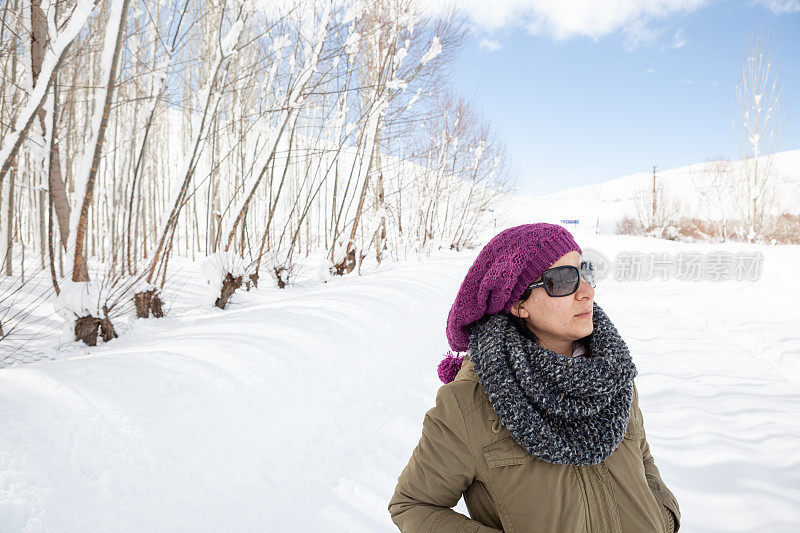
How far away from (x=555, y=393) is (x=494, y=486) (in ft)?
0.90

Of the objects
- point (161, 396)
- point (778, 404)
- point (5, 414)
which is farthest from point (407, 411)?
point (778, 404)

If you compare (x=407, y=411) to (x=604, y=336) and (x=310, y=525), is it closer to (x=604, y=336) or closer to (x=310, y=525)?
(x=310, y=525)

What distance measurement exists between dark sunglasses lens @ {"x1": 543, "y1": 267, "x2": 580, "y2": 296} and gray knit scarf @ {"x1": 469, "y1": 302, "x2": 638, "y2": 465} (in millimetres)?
162

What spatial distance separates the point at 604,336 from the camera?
3.87 feet

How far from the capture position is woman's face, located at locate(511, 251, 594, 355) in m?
1.16

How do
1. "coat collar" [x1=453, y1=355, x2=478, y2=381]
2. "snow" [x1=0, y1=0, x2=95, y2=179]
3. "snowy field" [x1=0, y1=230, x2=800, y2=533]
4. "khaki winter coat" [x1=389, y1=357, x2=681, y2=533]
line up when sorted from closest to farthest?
"khaki winter coat" [x1=389, y1=357, x2=681, y2=533], "coat collar" [x1=453, y1=355, x2=478, y2=381], "snowy field" [x1=0, y1=230, x2=800, y2=533], "snow" [x1=0, y1=0, x2=95, y2=179]

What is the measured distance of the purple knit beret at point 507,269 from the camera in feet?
3.71

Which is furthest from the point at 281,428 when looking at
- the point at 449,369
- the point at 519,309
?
the point at 519,309

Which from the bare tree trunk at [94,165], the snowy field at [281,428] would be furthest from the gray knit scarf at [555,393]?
the bare tree trunk at [94,165]

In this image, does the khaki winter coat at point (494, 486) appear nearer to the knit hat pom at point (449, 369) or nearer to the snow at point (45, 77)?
the knit hat pom at point (449, 369)

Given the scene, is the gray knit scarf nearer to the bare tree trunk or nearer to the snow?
the snow

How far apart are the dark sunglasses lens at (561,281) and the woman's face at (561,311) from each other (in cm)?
1

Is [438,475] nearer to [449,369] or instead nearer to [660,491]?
[449,369]

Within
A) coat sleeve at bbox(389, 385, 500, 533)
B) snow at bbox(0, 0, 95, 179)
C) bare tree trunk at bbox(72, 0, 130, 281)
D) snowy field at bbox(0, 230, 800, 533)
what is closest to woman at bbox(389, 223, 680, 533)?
coat sleeve at bbox(389, 385, 500, 533)
